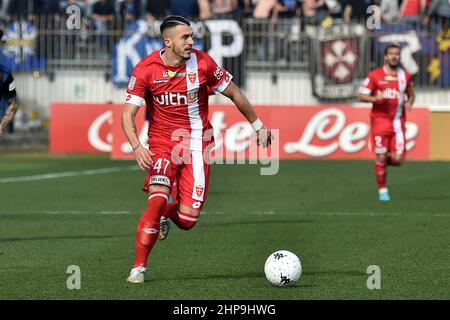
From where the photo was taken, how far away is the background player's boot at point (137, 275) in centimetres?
977

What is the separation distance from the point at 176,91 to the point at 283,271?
184cm

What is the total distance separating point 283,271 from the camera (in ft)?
31.2

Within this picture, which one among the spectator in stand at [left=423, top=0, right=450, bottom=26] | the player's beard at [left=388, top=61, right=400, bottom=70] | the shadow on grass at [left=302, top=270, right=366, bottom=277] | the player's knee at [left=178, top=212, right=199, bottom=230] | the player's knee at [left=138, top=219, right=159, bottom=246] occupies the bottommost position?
the shadow on grass at [left=302, top=270, right=366, bottom=277]

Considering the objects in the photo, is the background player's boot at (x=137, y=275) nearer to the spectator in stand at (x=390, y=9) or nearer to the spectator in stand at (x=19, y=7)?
the spectator in stand at (x=390, y=9)

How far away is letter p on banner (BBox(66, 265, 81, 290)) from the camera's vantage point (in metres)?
9.52

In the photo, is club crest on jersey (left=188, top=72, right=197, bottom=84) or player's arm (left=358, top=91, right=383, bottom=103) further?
player's arm (left=358, top=91, right=383, bottom=103)

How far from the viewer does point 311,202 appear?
709 inches

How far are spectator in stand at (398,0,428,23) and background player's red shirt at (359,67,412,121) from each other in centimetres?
1126

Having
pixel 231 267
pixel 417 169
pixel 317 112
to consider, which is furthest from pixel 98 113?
pixel 231 267

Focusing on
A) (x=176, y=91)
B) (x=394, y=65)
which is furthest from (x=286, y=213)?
(x=176, y=91)

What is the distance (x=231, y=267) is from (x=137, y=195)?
8.30 meters

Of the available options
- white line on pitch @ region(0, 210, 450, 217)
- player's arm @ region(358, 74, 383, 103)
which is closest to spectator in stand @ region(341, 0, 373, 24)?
player's arm @ region(358, 74, 383, 103)

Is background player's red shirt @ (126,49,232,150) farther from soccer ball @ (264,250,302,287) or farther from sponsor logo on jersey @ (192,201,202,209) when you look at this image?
soccer ball @ (264,250,302,287)

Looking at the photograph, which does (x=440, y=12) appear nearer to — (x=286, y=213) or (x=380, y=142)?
(x=380, y=142)
